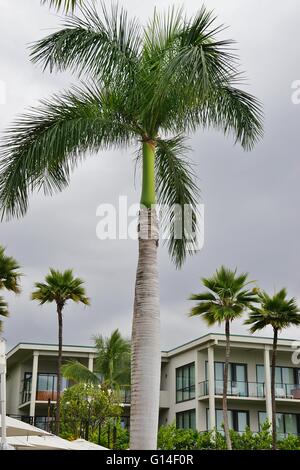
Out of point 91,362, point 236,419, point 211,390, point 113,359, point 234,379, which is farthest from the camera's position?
point 91,362

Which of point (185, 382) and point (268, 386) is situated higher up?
point (185, 382)

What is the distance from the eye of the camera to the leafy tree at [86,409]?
114ft

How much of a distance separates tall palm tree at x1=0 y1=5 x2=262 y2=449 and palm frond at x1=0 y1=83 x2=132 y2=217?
18mm

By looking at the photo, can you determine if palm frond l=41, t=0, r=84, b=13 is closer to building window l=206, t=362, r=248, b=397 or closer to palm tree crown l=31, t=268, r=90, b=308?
palm tree crown l=31, t=268, r=90, b=308

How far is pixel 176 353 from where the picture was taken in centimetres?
4397

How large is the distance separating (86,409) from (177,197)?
2266 centimetres

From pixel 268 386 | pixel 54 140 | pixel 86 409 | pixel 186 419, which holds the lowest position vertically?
pixel 86 409

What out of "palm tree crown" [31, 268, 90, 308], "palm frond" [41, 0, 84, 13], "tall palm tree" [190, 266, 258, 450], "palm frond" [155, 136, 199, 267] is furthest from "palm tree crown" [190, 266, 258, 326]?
"palm frond" [41, 0, 84, 13]

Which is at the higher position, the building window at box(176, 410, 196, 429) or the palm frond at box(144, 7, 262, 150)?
the palm frond at box(144, 7, 262, 150)

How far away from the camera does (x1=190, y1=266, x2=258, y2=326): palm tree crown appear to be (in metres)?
32.2

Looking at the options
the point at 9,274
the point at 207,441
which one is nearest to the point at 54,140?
the point at 9,274

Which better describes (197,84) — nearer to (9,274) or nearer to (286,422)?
(9,274)

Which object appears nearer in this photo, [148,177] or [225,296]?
[148,177]

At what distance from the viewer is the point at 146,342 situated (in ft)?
36.6
